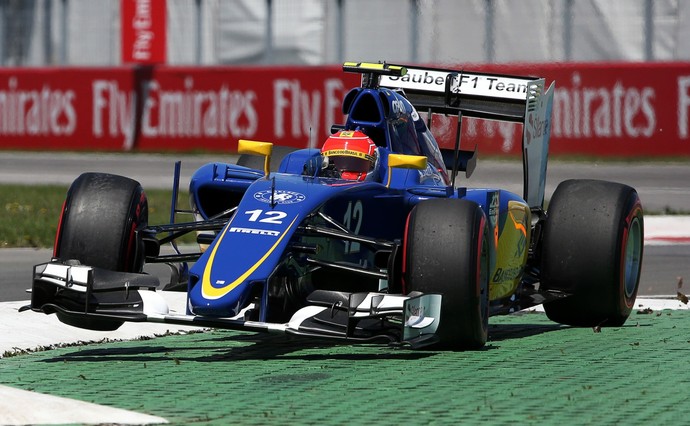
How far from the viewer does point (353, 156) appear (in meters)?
9.33

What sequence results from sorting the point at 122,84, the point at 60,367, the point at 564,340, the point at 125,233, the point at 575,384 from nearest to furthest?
the point at 575,384 → the point at 60,367 → the point at 125,233 → the point at 564,340 → the point at 122,84

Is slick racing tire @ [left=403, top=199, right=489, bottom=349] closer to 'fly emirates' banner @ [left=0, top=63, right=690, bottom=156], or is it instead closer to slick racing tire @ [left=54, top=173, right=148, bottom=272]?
slick racing tire @ [left=54, top=173, right=148, bottom=272]

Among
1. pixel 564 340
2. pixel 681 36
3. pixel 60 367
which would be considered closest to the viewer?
pixel 60 367

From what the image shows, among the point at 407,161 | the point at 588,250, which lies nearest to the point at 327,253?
the point at 407,161

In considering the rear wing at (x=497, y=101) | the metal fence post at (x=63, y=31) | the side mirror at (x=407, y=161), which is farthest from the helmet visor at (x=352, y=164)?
the metal fence post at (x=63, y=31)

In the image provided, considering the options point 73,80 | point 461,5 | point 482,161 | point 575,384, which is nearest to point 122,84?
point 73,80

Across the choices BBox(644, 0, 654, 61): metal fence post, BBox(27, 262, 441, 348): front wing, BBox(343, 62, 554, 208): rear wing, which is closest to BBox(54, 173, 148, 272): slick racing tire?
BBox(27, 262, 441, 348): front wing

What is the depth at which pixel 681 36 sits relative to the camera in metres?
27.0

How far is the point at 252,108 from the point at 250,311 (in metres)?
20.6

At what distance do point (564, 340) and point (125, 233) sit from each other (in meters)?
2.82

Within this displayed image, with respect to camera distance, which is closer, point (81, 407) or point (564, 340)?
point (81, 407)

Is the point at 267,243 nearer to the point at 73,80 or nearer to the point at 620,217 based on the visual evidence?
the point at 620,217

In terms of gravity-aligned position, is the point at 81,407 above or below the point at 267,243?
below

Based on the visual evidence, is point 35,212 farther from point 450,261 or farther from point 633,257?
point 450,261
